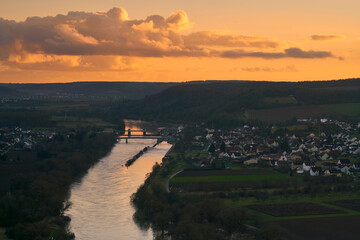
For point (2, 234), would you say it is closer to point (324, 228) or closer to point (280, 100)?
point (324, 228)

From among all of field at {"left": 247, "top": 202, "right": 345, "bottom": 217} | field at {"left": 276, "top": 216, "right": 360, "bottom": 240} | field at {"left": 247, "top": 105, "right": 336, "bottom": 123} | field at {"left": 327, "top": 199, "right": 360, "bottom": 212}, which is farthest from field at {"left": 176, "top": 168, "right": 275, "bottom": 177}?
field at {"left": 247, "top": 105, "right": 336, "bottom": 123}

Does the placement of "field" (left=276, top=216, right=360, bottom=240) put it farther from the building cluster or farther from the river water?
the building cluster

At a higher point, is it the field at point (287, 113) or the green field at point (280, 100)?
the green field at point (280, 100)

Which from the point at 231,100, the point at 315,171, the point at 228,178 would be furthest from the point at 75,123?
the point at 315,171

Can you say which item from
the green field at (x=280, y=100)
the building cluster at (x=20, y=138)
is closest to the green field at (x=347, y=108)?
the green field at (x=280, y=100)

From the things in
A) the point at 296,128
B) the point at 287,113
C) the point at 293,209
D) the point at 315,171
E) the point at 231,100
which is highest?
the point at 231,100

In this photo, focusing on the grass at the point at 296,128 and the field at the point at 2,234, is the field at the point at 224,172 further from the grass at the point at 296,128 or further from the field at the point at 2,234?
the grass at the point at 296,128
